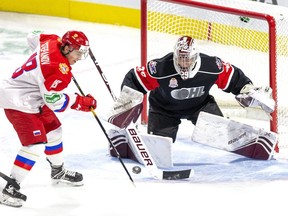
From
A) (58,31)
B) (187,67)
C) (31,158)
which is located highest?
(187,67)

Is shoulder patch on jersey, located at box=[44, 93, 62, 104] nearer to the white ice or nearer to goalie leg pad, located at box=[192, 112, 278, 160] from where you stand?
the white ice

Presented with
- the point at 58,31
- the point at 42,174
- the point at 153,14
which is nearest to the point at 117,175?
the point at 42,174

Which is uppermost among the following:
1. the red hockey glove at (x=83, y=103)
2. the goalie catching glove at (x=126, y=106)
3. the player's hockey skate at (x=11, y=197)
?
the red hockey glove at (x=83, y=103)

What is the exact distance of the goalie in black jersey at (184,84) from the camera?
13.4 ft

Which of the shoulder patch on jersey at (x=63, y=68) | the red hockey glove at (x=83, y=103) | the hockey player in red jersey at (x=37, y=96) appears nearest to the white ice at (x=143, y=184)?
the hockey player in red jersey at (x=37, y=96)

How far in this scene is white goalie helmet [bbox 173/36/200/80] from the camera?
3.94m

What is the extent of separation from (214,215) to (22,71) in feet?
3.68

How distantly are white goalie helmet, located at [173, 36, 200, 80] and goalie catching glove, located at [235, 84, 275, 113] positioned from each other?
0.33 m

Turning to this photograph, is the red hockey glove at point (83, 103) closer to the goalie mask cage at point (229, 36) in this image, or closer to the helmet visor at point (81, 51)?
the helmet visor at point (81, 51)

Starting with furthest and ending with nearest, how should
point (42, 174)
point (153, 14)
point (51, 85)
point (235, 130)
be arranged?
point (153, 14) < point (235, 130) < point (42, 174) < point (51, 85)

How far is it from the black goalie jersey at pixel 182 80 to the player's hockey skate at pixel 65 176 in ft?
2.08

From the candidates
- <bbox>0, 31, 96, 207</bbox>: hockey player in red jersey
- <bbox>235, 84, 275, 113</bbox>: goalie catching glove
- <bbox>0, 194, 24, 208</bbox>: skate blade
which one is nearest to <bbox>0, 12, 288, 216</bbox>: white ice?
<bbox>0, 194, 24, 208</bbox>: skate blade

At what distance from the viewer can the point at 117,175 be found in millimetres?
3973

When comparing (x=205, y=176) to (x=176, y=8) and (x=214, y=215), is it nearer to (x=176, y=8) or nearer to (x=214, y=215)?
(x=214, y=215)
